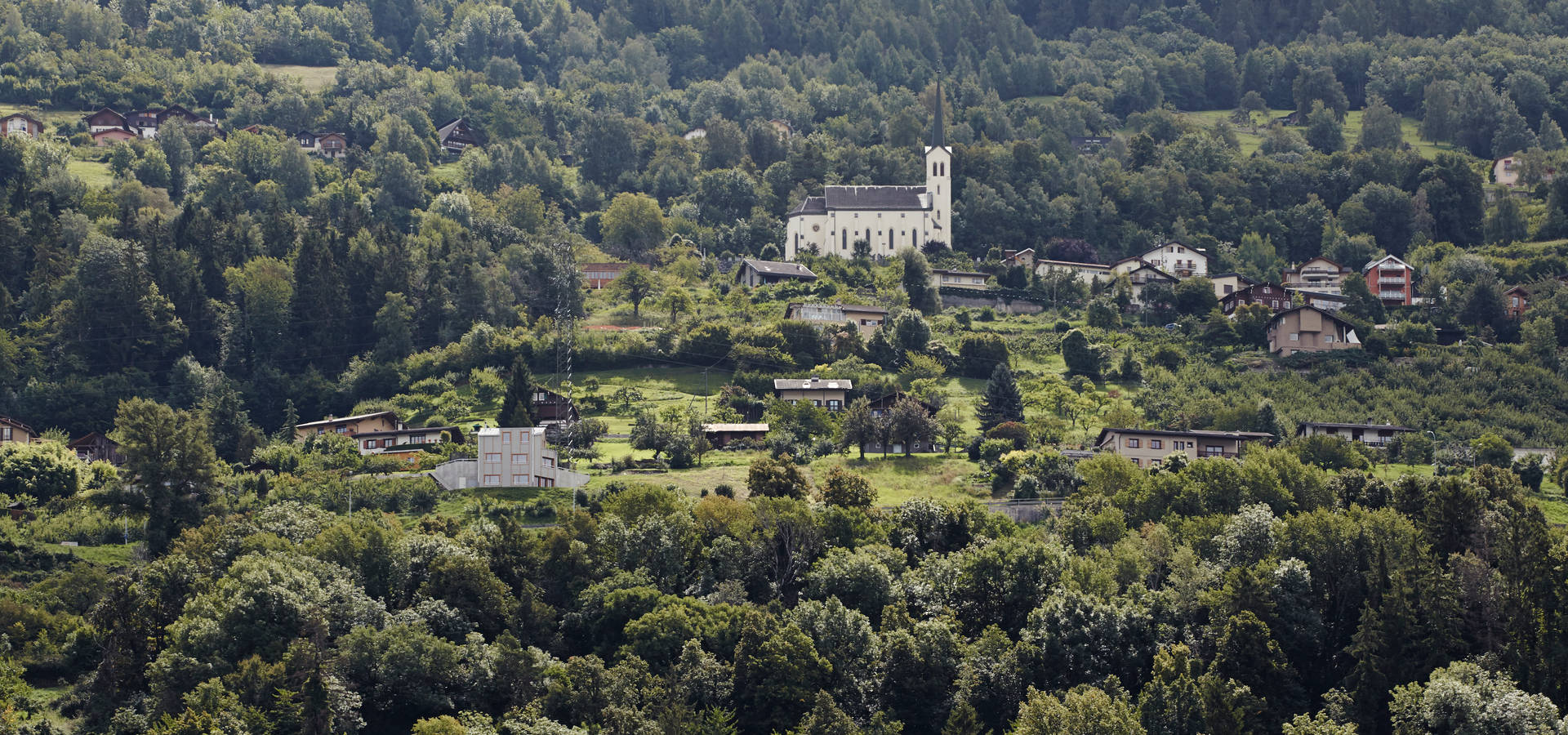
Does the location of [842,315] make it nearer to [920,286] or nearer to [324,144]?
[920,286]

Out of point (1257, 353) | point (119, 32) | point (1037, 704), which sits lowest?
point (1037, 704)

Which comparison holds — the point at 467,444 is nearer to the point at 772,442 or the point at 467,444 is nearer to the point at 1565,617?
the point at 772,442

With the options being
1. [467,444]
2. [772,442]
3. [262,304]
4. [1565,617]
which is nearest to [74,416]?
[262,304]

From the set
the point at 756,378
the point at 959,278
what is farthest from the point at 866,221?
the point at 756,378

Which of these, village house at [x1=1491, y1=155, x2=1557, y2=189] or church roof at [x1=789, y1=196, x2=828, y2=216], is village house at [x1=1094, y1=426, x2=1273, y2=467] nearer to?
church roof at [x1=789, y1=196, x2=828, y2=216]

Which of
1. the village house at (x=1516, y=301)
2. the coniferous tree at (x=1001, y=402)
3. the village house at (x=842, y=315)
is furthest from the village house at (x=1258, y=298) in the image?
the coniferous tree at (x=1001, y=402)
